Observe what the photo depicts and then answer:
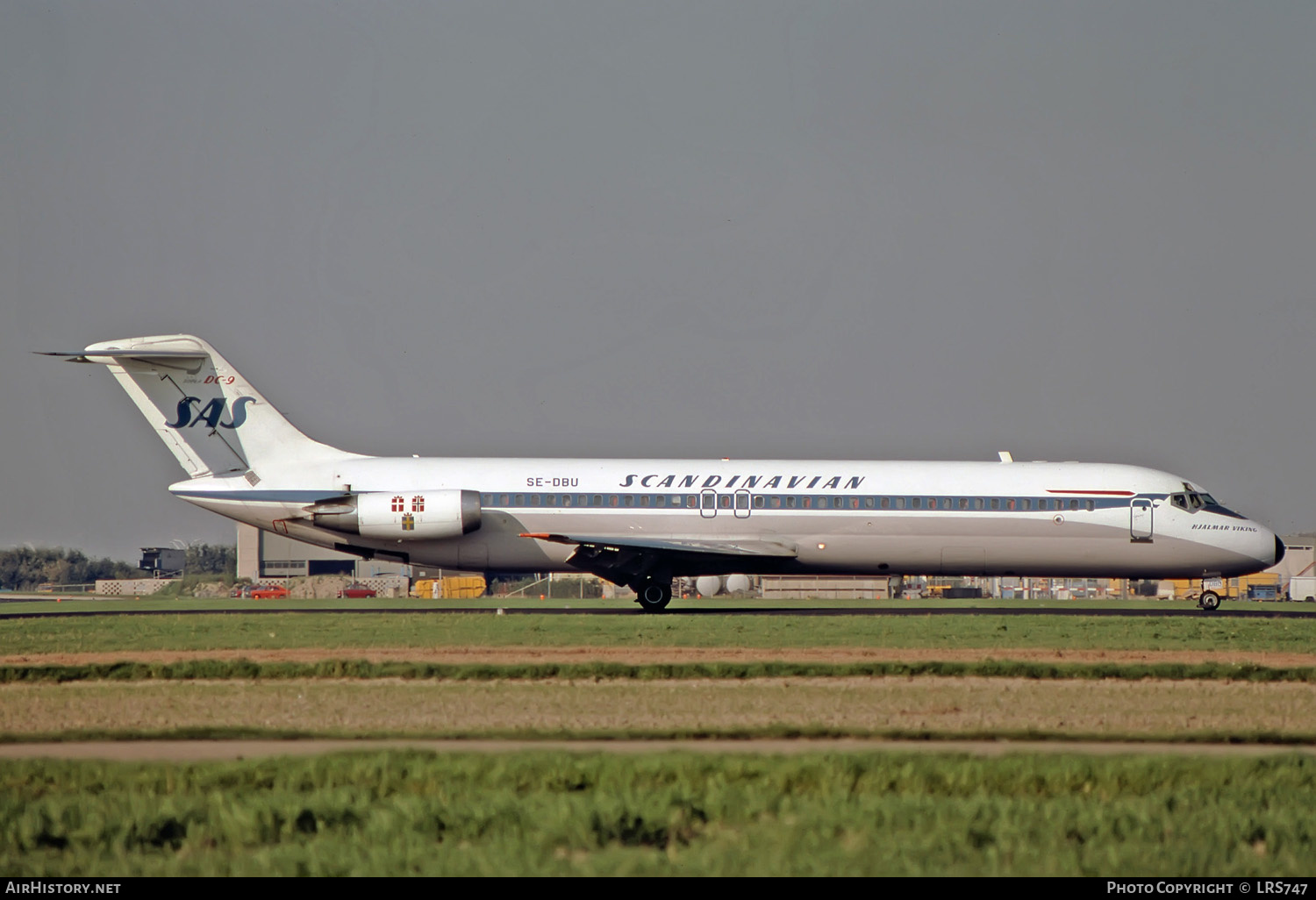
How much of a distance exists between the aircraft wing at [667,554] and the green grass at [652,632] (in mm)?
1936

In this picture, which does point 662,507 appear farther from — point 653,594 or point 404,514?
point 404,514

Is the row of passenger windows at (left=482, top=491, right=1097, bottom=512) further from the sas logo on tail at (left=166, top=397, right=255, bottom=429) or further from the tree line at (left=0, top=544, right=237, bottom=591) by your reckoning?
the tree line at (left=0, top=544, right=237, bottom=591)

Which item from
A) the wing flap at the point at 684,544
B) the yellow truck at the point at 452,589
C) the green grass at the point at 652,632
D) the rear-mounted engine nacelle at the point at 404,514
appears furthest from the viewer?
the yellow truck at the point at 452,589

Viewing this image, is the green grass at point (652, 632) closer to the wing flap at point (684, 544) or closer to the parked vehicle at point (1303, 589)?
the wing flap at point (684, 544)

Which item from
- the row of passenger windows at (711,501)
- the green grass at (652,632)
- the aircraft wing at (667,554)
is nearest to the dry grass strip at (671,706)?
the green grass at (652,632)

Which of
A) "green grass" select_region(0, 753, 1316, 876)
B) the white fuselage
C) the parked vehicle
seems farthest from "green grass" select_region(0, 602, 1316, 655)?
the parked vehicle

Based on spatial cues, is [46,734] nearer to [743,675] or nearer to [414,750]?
[414,750]

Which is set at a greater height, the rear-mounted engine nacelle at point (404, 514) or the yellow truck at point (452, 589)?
the rear-mounted engine nacelle at point (404, 514)

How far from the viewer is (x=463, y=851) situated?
7.82 meters

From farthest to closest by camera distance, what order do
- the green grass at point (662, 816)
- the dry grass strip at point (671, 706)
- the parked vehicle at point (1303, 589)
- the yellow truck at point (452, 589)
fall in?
1. the yellow truck at point (452, 589)
2. the parked vehicle at point (1303, 589)
3. the dry grass strip at point (671, 706)
4. the green grass at point (662, 816)

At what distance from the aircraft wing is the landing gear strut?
8.9 inches

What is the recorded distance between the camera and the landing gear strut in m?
32.5

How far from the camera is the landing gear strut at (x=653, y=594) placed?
32.5m
